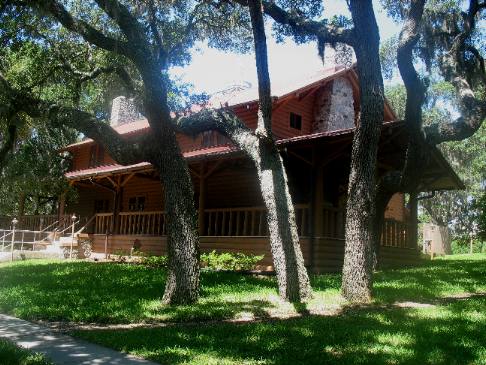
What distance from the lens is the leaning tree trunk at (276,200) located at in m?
9.97

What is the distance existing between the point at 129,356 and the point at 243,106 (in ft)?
51.5

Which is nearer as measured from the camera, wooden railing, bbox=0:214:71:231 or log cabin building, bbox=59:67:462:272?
log cabin building, bbox=59:67:462:272

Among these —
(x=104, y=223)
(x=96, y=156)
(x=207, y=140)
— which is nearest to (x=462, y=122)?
(x=207, y=140)

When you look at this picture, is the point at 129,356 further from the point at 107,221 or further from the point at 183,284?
the point at 107,221

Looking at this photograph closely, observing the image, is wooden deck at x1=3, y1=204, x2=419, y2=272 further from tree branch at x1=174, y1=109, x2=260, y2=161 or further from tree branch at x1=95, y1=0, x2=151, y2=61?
tree branch at x1=95, y1=0, x2=151, y2=61

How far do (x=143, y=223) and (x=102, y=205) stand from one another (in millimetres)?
8977

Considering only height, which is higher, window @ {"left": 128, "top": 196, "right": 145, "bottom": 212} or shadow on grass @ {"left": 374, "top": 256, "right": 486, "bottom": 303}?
window @ {"left": 128, "top": 196, "right": 145, "bottom": 212}

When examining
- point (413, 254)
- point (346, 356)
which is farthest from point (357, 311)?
point (413, 254)

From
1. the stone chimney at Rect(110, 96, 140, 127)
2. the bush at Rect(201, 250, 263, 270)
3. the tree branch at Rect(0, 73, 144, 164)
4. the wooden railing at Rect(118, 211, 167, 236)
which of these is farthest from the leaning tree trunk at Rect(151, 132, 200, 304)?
the stone chimney at Rect(110, 96, 140, 127)

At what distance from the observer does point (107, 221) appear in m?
23.5

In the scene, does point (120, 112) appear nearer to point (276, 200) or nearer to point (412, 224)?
point (412, 224)

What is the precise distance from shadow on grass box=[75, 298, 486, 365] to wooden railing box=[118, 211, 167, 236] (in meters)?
12.9

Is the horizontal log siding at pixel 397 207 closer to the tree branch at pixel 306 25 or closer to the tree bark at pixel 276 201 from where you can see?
the tree branch at pixel 306 25

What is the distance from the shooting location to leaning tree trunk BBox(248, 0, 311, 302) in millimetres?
9969
